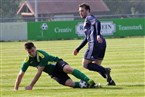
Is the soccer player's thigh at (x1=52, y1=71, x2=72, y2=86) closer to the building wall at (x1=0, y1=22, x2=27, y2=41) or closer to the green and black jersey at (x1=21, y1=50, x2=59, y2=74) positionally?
the green and black jersey at (x1=21, y1=50, x2=59, y2=74)

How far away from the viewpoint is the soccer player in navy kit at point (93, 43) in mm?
12959

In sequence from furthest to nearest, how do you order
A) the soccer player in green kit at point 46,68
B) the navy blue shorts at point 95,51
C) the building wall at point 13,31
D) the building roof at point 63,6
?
the building roof at point 63,6 → the building wall at point 13,31 → the navy blue shorts at point 95,51 → the soccer player in green kit at point 46,68

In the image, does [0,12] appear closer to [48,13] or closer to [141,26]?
[48,13]

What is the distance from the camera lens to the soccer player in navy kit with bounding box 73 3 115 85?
12959 millimetres

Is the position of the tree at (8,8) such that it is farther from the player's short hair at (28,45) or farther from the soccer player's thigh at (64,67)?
the player's short hair at (28,45)

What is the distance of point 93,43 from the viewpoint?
13.2 m

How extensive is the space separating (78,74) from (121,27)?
106 feet

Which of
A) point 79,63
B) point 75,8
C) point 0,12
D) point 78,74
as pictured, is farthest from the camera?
point 75,8

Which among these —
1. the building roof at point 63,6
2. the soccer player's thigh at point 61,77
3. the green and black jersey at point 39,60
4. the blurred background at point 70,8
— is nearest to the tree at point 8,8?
the blurred background at point 70,8

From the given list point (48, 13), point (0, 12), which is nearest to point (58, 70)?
point (0, 12)

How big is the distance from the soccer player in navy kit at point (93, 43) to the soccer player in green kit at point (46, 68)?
559 millimetres

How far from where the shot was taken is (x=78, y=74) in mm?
12703

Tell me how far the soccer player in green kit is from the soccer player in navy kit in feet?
1.83

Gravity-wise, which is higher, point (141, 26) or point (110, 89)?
point (110, 89)
